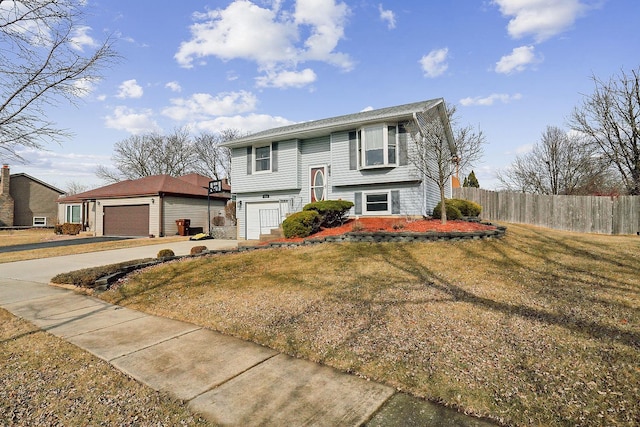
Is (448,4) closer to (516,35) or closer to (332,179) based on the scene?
(516,35)

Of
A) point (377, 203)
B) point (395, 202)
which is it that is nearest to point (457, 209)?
point (395, 202)

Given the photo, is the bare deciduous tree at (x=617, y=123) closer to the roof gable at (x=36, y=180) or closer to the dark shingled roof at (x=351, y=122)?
the dark shingled roof at (x=351, y=122)

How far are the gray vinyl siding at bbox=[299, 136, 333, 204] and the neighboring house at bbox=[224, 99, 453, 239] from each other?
0.11ft

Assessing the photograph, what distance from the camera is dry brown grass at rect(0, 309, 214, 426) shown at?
2.57 m

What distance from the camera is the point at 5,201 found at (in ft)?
102

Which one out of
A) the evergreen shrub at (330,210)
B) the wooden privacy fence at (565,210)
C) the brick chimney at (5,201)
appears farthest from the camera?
the brick chimney at (5,201)

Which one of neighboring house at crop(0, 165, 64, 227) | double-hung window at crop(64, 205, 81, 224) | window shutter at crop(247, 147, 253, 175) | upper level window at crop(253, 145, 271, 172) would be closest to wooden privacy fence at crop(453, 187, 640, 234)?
upper level window at crop(253, 145, 271, 172)

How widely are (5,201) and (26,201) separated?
72.1 inches

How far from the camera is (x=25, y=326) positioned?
4.90m

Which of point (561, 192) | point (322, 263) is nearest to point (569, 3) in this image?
point (322, 263)

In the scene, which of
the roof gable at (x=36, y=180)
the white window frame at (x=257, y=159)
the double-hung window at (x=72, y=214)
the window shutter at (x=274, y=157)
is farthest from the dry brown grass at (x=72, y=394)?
the roof gable at (x=36, y=180)

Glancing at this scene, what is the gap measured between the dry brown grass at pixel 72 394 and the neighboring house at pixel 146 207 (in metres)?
18.1

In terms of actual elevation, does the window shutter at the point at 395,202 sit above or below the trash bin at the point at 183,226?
above

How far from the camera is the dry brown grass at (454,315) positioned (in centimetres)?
281
